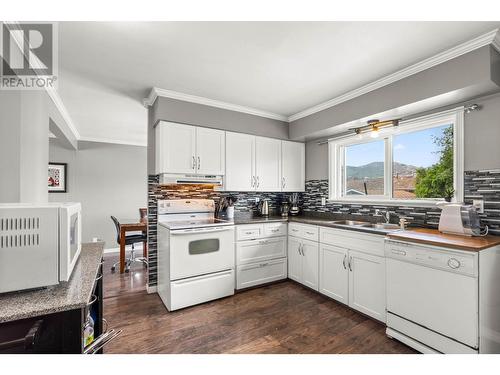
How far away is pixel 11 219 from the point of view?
3.17ft

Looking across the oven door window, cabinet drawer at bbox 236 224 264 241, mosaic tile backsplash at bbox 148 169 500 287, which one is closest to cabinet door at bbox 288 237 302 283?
cabinet drawer at bbox 236 224 264 241

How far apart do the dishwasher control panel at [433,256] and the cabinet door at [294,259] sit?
125 cm

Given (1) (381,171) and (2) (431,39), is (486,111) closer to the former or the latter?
(2) (431,39)

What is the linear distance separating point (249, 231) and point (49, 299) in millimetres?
2307

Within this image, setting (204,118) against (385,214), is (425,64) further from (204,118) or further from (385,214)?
(204,118)

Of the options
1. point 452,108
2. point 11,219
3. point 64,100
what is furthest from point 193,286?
point 452,108

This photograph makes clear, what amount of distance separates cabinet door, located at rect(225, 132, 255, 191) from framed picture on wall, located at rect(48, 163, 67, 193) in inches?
157

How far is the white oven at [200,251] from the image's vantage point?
2.60m

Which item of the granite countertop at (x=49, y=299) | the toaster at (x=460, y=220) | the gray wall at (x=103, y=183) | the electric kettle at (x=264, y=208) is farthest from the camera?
the gray wall at (x=103, y=183)

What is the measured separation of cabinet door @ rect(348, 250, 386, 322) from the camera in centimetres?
228

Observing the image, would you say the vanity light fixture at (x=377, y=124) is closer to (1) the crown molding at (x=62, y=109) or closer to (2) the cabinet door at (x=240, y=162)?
(2) the cabinet door at (x=240, y=162)

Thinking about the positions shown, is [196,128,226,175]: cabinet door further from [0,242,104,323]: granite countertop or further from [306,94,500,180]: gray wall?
[306,94,500,180]: gray wall

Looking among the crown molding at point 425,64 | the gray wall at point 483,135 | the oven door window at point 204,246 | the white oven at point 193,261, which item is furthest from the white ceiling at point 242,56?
the oven door window at point 204,246

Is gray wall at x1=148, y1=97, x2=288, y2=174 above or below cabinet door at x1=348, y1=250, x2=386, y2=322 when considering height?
above
